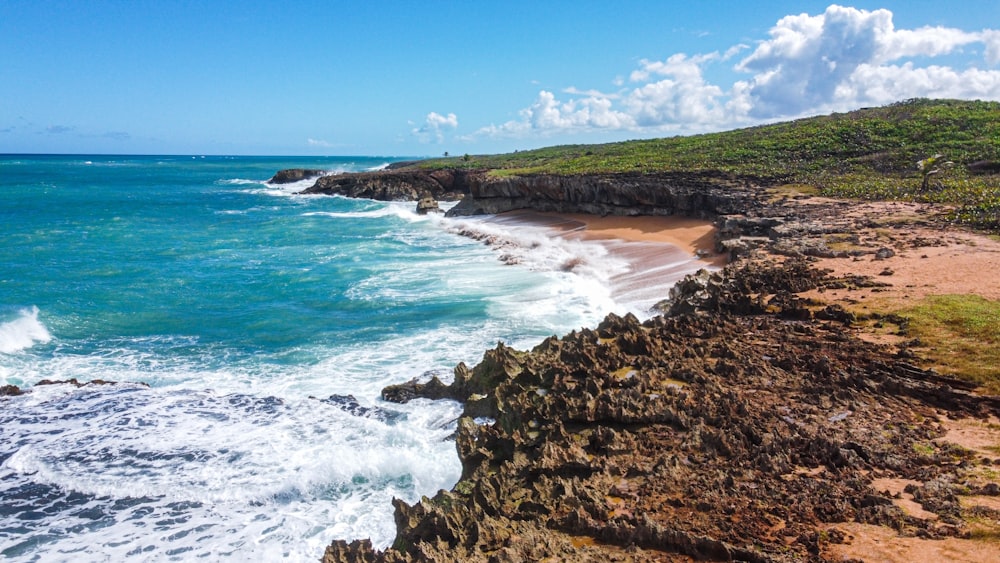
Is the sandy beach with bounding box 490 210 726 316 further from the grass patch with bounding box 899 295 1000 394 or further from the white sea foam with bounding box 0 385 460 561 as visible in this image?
the white sea foam with bounding box 0 385 460 561

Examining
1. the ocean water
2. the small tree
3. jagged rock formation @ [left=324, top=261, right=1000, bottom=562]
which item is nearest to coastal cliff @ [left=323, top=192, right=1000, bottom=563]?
jagged rock formation @ [left=324, top=261, right=1000, bottom=562]

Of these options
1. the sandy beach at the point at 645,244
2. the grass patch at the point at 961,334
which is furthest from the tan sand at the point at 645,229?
the grass patch at the point at 961,334

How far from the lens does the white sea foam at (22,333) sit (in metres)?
20.7

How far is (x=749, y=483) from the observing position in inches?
345

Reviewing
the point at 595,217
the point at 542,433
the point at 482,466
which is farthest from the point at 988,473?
the point at 595,217

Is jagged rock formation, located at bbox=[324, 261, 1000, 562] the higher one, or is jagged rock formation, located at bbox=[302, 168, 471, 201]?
jagged rock formation, located at bbox=[302, 168, 471, 201]

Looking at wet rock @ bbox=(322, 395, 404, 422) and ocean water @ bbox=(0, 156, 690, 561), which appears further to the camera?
wet rock @ bbox=(322, 395, 404, 422)

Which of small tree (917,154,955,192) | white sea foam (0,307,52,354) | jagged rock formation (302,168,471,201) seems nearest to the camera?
white sea foam (0,307,52,354)

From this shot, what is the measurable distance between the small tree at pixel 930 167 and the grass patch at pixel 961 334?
19.0 metres

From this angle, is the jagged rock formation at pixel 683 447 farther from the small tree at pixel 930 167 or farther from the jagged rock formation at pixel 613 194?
the jagged rock formation at pixel 613 194

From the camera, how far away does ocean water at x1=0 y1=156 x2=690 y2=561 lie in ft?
36.3

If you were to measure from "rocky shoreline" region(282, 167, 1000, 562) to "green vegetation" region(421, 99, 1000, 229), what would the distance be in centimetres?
1699

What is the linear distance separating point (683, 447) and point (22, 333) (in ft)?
76.1

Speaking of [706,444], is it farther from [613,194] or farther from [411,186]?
[411,186]
